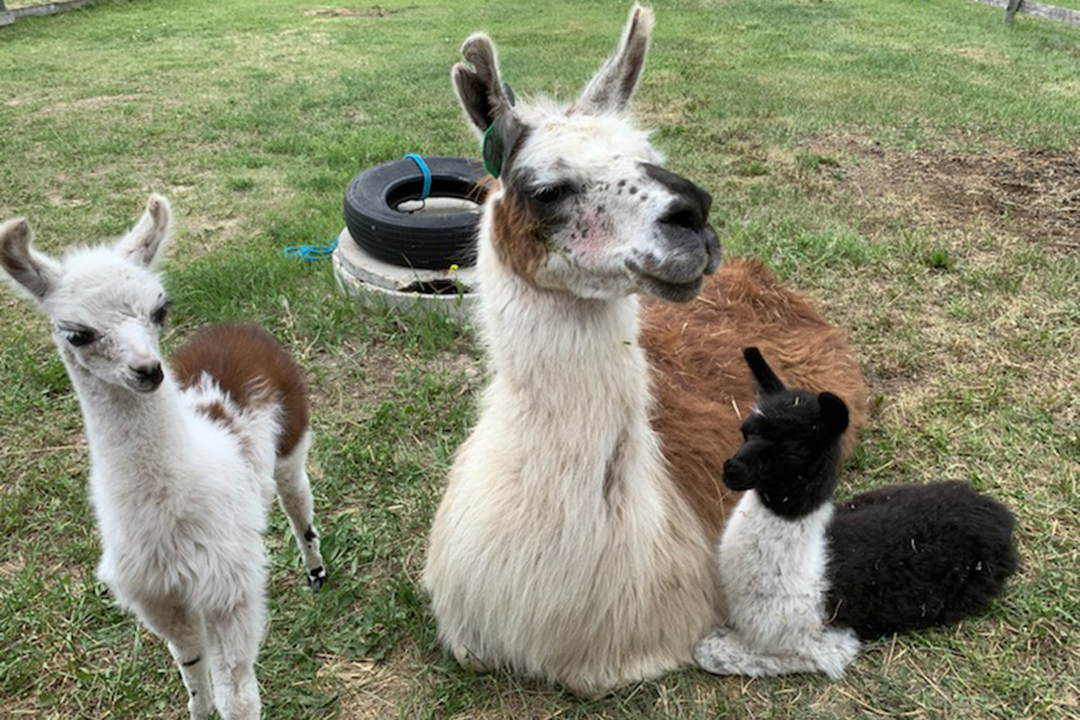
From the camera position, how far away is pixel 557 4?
18.2m

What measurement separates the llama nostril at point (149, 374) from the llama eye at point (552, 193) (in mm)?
1033

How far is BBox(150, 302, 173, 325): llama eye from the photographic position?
213 centimetres

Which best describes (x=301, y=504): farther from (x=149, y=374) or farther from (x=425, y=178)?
(x=425, y=178)

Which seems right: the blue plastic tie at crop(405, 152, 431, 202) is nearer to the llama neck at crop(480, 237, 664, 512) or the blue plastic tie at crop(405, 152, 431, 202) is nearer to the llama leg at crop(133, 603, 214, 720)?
A: the llama neck at crop(480, 237, 664, 512)

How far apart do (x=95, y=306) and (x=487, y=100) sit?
45.2 inches

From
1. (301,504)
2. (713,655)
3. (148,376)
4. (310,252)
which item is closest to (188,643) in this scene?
(301,504)

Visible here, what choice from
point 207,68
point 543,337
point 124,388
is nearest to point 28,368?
point 124,388

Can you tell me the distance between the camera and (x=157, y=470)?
2129 mm

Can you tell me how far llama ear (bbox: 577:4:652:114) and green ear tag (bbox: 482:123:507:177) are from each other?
0.37 meters

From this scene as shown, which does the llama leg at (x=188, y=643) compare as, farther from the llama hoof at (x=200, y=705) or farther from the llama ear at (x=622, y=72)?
the llama ear at (x=622, y=72)

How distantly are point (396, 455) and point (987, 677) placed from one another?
241 centimetres

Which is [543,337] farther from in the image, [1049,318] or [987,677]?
[1049,318]

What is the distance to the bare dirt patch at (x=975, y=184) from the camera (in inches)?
237

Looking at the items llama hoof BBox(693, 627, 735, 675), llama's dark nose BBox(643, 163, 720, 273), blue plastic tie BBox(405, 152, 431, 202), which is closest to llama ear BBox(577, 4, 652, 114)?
llama's dark nose BBox(643, 163, 720, 273)
